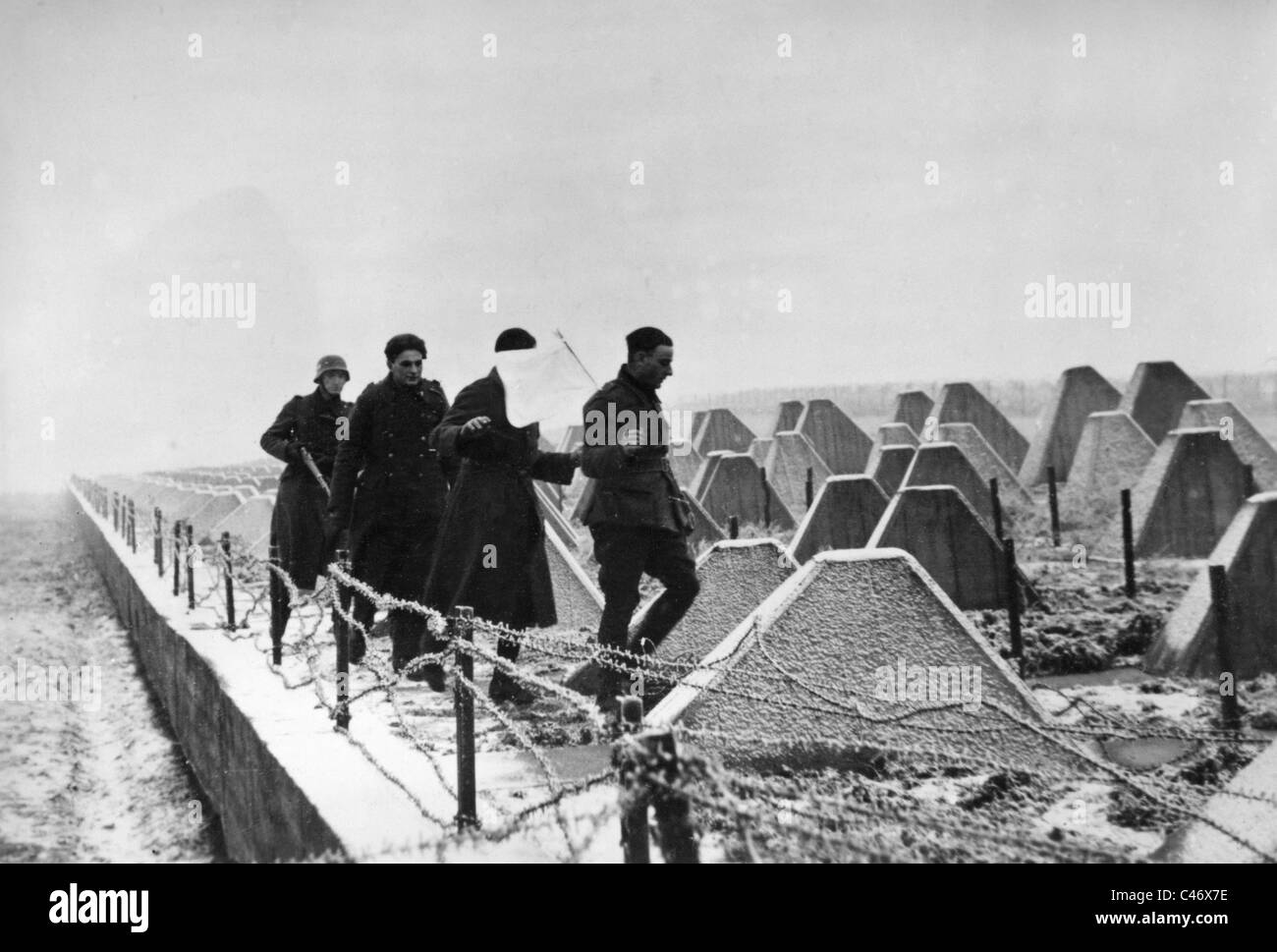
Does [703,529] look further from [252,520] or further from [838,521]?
[252,520]

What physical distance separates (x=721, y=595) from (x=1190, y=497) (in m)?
5.59

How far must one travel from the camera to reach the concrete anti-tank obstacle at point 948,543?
832 cm

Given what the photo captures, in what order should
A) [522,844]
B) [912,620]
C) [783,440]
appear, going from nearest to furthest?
[522,844], [912,620], [783,440]

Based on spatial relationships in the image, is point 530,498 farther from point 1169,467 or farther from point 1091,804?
point 1169,467

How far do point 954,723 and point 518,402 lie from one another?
7.97ft

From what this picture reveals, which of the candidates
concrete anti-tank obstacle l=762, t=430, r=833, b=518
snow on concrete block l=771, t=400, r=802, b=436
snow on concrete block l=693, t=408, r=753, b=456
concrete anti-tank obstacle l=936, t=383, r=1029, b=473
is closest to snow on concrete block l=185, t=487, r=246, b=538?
snow on concrete block l=693, t=408, r=753, b=456

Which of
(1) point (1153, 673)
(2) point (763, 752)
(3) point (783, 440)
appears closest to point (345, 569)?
(2) point (763, 752)

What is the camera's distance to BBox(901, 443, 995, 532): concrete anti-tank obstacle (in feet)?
36.4

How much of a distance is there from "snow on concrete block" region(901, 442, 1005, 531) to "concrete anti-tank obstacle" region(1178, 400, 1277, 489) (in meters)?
2.13

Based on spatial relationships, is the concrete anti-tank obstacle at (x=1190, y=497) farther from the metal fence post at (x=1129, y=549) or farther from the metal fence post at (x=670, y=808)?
the metal fence post at (x=670, y=808)

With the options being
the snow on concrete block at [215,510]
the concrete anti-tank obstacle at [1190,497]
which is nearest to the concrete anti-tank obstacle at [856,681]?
the concrete anti-tank obstacle at [1190,497]

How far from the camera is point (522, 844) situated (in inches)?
144

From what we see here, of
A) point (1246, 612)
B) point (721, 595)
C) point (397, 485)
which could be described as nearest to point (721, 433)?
point (397, 485)

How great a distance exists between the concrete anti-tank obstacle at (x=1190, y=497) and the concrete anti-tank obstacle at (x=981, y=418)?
6.97 meters
